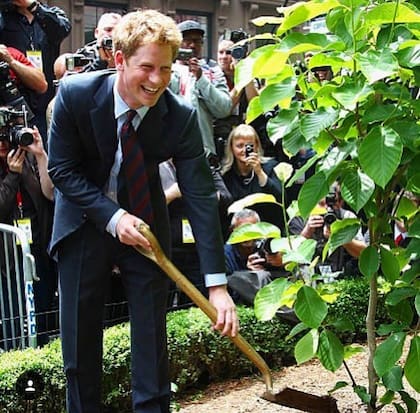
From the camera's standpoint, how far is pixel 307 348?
3.44 m

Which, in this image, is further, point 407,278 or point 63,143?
point 63,143

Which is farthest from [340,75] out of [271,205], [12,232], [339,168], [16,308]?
[271,205]

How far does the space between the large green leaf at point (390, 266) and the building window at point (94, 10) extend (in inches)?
347

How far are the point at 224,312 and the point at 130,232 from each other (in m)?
0.49

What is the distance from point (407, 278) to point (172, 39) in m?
1.32

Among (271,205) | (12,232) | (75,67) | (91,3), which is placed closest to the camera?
(12,232)

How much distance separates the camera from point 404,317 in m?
3.39

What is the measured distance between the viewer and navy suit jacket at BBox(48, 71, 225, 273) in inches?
137

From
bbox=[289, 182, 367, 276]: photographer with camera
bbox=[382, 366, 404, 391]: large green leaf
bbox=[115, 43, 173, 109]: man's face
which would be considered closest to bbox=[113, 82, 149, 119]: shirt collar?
bbox=[115, 43, 173, 109]: man's face

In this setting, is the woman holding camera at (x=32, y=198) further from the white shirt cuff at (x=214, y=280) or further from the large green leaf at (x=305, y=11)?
the large green leaf at (x=305, y=11)

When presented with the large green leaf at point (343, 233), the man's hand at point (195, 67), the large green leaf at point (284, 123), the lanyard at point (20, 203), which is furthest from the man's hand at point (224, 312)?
the man's hand at point (195, 67)

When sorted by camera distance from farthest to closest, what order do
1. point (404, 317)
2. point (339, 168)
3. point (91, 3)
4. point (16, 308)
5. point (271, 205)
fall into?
point (91, 3) → point (271, 205) → point (16, 308) → point (404, 317) → point (339, 168)

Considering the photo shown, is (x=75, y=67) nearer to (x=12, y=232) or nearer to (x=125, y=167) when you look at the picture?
(x=12, y=232)

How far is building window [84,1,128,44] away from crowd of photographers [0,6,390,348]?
4.59m
